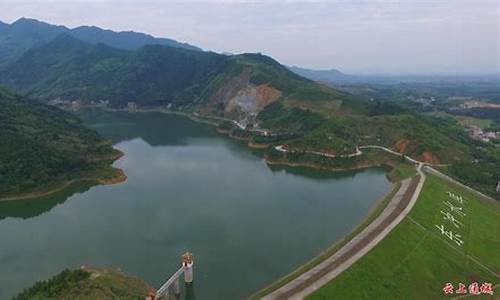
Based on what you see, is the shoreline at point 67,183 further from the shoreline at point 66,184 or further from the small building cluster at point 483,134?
the small building cluster at point 483,134

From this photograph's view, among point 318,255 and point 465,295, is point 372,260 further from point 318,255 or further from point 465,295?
point 465,295

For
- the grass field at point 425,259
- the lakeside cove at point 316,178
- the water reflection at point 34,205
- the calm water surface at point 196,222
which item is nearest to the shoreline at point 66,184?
the water reflection at point 34,205

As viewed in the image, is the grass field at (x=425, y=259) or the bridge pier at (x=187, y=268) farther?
the grass field at (x=425, y=259)

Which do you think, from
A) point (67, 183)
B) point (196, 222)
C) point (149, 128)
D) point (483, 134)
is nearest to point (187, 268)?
point (196, 222)

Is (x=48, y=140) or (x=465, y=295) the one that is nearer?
A: (x=465, y=295)

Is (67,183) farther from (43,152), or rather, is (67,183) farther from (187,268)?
(187,268)

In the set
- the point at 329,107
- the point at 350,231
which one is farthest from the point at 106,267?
the point at 329,107
